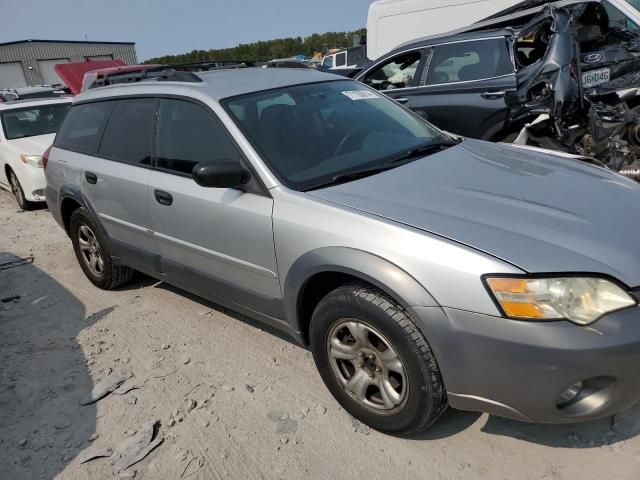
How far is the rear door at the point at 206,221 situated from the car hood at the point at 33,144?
5025 mm

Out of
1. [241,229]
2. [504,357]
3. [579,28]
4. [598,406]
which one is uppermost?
[579,28]

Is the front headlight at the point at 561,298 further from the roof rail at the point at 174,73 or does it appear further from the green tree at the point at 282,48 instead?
the green tree at the point at 282,48

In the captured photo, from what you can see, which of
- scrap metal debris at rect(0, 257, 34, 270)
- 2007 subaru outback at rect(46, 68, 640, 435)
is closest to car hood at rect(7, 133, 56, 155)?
scrap metal debris at rect(0, 257, 34, 270)

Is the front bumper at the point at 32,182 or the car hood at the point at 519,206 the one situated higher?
the car hood at the point at 519,206

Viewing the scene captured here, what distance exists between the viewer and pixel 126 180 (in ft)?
11.6

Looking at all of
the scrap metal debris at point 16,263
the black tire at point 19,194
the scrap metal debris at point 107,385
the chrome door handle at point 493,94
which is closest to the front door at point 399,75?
the chrome door handle at point 493,94

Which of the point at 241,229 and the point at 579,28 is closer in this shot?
the point at 241,229

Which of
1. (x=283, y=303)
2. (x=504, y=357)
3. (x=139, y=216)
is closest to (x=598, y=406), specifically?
(x=504, y=357)

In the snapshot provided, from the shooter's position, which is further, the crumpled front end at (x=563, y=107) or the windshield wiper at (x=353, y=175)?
the crumpled front end at (x=563, y=107)

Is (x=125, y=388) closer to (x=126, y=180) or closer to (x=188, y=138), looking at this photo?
(x=126, y=180)

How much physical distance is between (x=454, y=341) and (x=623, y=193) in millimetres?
1309

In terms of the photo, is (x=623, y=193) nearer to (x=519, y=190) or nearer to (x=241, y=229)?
(x=519, y=190)

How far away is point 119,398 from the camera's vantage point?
2.98 meters

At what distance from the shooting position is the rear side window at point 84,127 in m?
4.00
